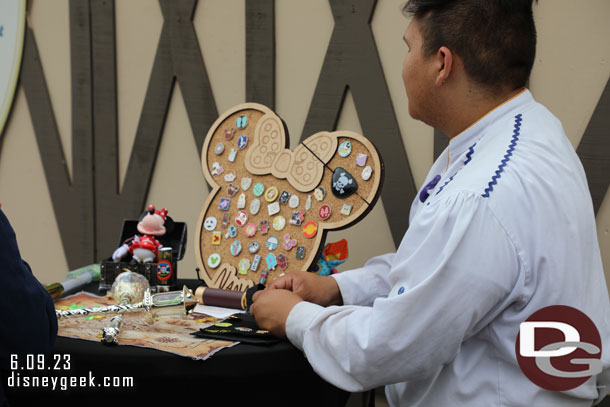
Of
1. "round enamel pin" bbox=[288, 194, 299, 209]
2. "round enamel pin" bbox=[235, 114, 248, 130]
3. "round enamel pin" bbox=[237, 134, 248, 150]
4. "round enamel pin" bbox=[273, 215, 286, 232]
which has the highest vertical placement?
"round enamel pin" bbox=[235, 114, 248, 130]

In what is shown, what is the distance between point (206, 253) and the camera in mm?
1911

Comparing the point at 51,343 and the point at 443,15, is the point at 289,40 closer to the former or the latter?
the point at 443,15

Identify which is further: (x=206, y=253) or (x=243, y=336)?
(x=206, y=253)

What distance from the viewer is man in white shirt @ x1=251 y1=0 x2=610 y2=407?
1.03 m

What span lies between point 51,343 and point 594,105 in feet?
6.02

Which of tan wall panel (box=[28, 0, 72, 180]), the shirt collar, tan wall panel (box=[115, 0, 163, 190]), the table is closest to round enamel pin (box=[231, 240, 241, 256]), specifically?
the table

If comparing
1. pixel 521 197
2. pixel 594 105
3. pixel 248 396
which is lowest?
pixel 248 396

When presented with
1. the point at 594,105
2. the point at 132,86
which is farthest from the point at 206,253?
the point at 594,105

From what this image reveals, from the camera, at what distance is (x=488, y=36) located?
1.19 m

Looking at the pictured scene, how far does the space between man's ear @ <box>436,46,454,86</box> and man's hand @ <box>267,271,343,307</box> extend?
603 millimetres

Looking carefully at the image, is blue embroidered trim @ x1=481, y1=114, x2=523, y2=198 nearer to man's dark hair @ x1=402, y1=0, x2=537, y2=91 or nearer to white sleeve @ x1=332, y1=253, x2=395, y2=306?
man's dark hair @ x1=402, y1=0, x2=537, y2=91

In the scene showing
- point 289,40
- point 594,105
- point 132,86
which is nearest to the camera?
point 594,105

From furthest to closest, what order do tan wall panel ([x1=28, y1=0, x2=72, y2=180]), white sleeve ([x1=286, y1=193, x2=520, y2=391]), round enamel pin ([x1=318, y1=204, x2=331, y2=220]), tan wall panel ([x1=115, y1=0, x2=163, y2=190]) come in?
1. tan wall panel ([x1=28, y1=0, x2=72, y2=180])
2. tan wall panel ([x1=115, y1=0, x2=163, y2=190])
3. round enamel pin ([x1=318, y1=204, x2=331, y2=220])
4. white sleeve ([x1=286, y1=193, x2=520, y2=391])

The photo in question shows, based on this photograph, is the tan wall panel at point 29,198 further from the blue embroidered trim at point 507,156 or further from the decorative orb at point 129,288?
the blue embroidered trim at point 507,156
